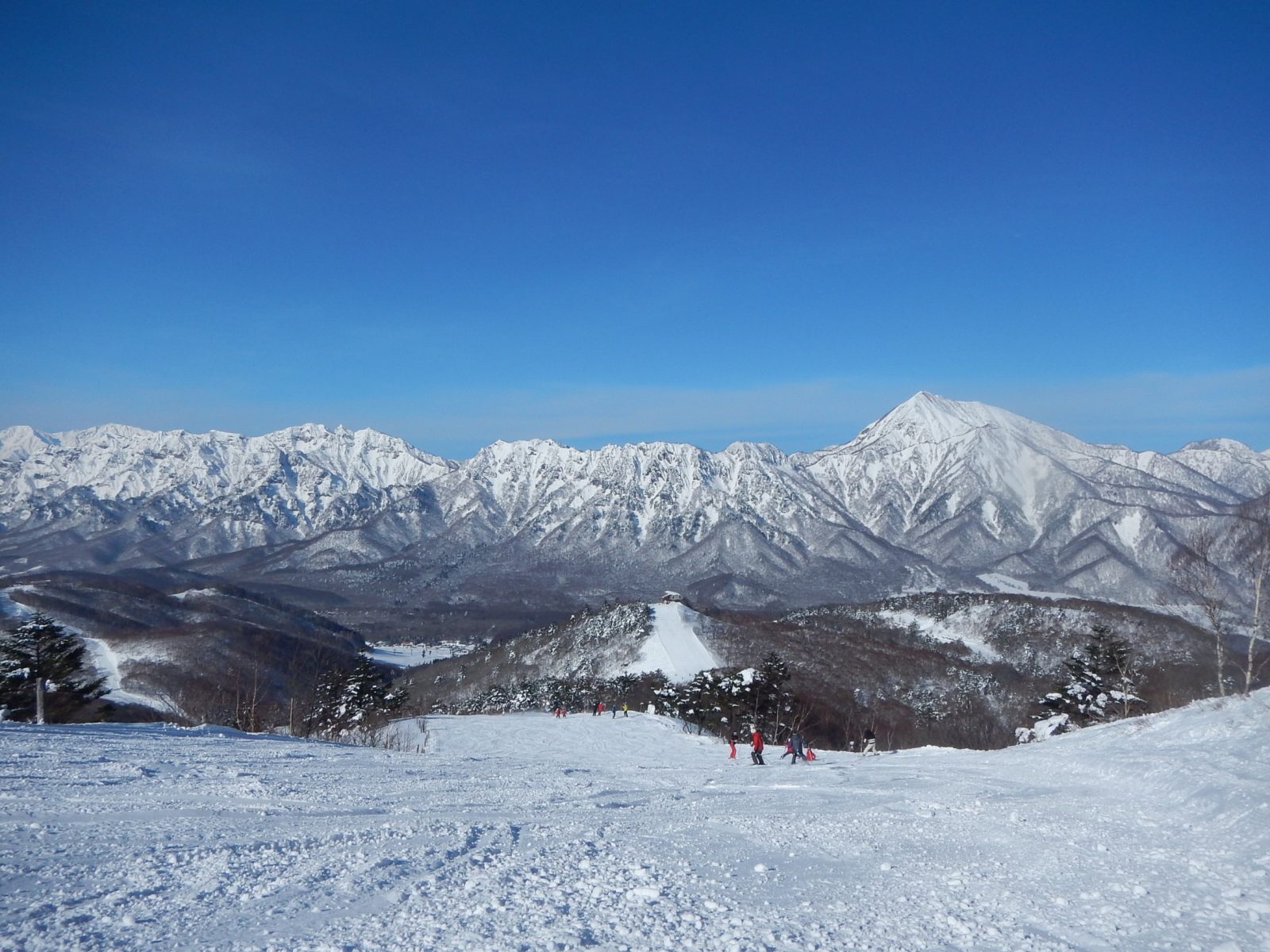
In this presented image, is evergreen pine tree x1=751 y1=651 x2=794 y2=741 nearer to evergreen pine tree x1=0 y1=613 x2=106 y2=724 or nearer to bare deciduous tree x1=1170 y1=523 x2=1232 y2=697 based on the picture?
bare deciduous tree x1=1170 y1=523 x2=1232 y2=697

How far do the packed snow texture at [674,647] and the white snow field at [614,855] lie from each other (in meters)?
106

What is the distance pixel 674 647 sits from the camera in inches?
5502

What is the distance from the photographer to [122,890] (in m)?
7.27

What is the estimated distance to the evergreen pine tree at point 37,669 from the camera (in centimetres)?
3712

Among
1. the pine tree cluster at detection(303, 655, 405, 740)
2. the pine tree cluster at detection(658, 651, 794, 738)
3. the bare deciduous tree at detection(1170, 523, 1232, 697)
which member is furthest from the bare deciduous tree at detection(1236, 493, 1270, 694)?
the pine tree cluster at detection(303, 655, 405, 740)

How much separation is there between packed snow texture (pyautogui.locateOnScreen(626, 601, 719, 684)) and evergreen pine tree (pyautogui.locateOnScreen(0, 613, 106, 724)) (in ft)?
285

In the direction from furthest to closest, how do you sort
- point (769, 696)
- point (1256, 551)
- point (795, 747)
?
point (769, 696) → point (1256, 551) → point (795, 747)

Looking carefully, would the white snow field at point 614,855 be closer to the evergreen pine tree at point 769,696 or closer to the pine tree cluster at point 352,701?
the pine tree cluster at point 352,701

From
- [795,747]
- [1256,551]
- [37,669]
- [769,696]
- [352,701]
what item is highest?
[1256,551]

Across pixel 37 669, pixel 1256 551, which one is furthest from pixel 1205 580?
pixel 37 669

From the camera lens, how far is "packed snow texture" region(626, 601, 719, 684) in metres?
129

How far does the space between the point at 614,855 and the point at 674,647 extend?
133m

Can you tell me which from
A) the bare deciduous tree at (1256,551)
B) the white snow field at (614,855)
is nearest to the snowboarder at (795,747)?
the white snow field at (614,855)

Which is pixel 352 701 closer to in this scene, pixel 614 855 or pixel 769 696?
pixel 769 696
